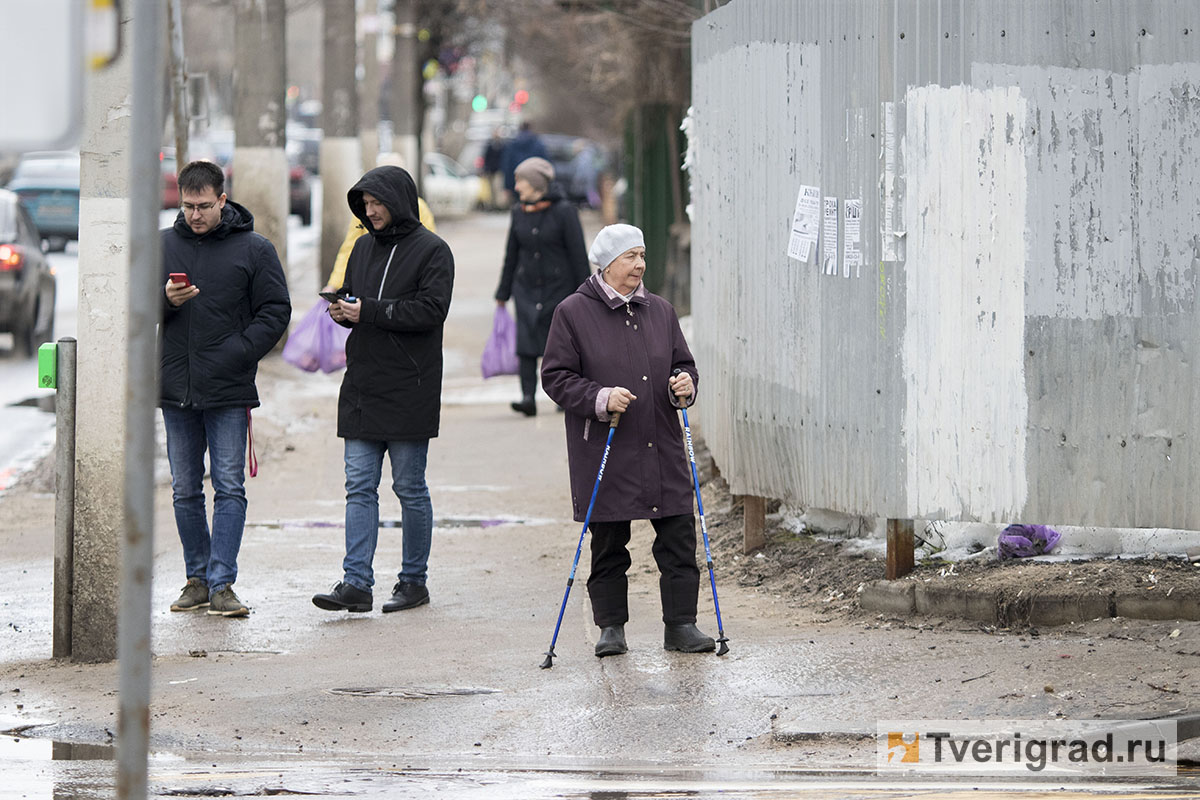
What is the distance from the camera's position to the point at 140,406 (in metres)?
3.86

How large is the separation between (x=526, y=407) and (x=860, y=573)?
6.70 meters

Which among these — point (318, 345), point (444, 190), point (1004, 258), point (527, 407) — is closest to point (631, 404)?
point (1004, 258)

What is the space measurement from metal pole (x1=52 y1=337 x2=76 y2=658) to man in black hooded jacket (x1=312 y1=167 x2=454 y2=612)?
3.73 ft

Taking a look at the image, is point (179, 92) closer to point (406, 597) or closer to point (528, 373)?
point (528, 373)

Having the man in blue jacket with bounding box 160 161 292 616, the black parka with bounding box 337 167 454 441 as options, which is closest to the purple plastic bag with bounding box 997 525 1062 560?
the black parka with bounding box 337 167 454 441

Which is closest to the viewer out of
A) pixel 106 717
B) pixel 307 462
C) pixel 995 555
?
pixel 106 717

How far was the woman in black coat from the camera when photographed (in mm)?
13836

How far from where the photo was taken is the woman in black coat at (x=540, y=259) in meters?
13.8

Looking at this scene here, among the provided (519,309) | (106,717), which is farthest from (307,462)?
(106,717)

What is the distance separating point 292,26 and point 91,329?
95395 mm

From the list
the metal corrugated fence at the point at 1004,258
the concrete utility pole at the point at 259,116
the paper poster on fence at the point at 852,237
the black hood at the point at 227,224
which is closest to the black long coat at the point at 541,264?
the concrete utility pole at the point at 259,116

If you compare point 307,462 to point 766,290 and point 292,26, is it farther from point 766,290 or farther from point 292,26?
point 292,26

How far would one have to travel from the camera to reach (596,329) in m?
7.27

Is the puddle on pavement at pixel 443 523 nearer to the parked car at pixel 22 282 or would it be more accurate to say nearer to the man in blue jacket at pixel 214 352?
the man in blue jacket at pixel 214 352
